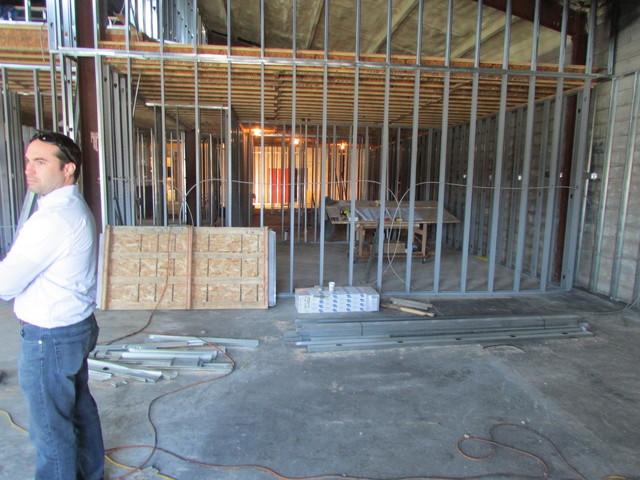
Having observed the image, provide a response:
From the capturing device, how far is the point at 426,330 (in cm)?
452

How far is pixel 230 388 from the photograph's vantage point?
131 inches

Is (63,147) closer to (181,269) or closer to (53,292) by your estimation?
(53,292)

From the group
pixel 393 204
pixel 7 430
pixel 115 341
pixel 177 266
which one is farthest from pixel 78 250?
pixel 393 204

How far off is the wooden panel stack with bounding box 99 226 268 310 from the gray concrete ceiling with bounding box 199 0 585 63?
4.54 meters

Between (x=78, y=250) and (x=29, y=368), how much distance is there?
20.0 inches

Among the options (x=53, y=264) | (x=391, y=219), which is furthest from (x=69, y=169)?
(x=391, y=219)

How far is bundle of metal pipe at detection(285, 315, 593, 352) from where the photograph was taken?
4219mm

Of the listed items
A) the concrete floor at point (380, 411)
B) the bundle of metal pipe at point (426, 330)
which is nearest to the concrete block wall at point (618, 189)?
the bundle of metal pipe at point (426, 330)

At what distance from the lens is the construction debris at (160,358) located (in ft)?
11.3

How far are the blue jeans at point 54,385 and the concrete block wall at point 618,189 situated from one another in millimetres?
5952

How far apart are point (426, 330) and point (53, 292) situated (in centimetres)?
354

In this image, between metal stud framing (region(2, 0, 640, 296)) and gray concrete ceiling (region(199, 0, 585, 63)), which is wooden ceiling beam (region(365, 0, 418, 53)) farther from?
metal stud framing (region(2, 0, 640, 296))

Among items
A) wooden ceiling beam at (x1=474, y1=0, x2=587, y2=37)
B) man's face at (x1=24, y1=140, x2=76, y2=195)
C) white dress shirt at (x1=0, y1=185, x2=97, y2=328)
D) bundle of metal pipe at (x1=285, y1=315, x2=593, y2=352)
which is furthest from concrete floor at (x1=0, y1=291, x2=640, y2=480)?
wooden ceiling beam at (x1=474, y1=0, x2=587, y2=37)

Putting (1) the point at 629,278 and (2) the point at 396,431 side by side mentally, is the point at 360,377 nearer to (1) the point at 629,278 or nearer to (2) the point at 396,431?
(2) the point at 396,431
